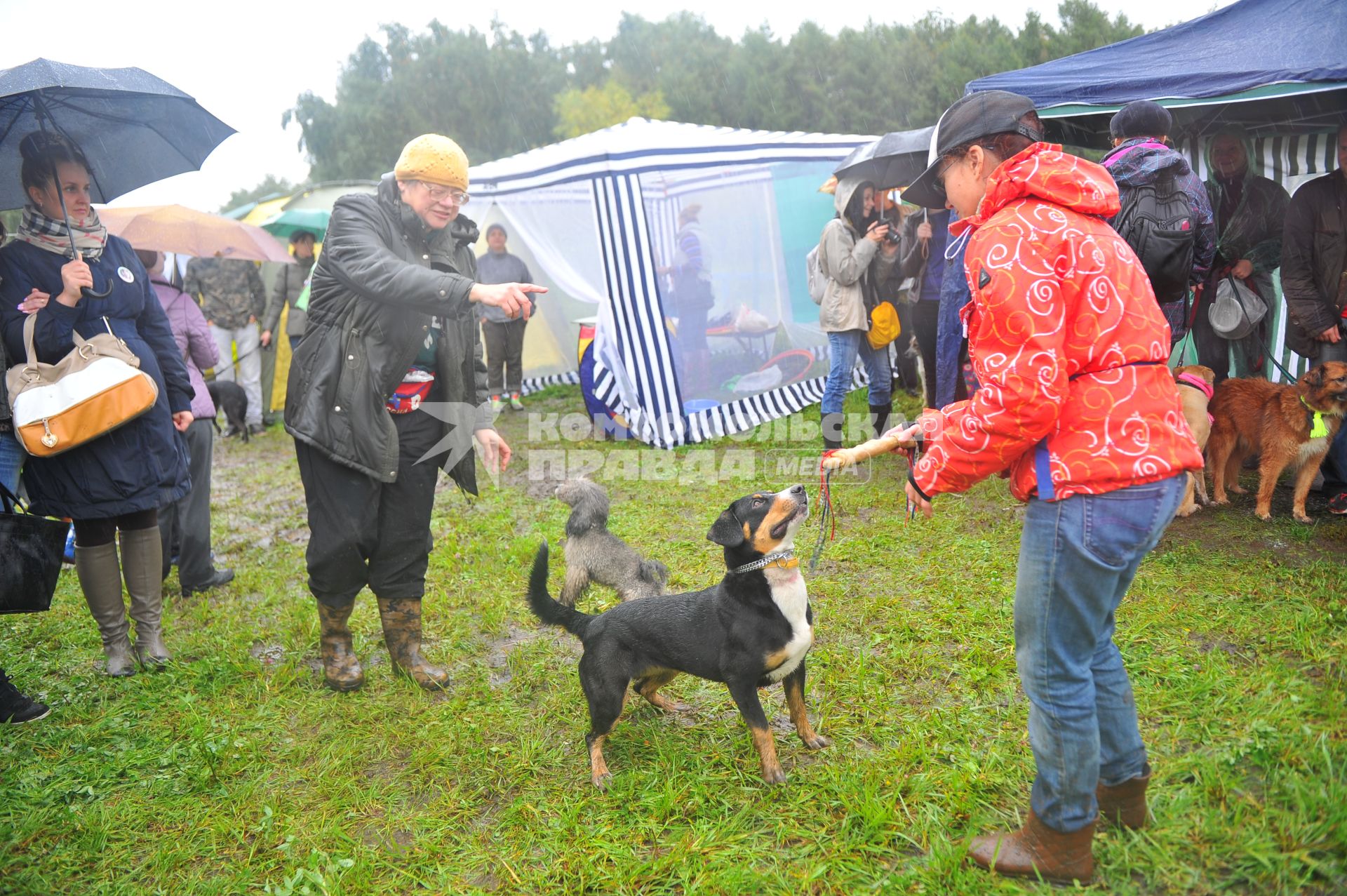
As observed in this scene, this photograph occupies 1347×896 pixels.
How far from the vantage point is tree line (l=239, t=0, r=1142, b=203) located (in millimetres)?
24453

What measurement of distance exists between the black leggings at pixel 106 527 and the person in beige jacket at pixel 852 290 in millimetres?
4452

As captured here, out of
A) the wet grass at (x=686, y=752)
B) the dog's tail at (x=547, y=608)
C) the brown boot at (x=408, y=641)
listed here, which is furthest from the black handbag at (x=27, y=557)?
the dog's tail at (x=547, y=608)

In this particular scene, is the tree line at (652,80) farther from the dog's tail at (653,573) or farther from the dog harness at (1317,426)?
the dog's tail at (653,573)

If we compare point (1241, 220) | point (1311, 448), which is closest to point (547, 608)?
point (1311, 448)

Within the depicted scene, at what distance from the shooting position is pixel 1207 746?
254cm

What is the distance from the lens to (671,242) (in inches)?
293

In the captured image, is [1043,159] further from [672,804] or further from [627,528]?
[627,528]

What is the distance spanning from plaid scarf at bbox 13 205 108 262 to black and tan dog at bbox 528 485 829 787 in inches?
100

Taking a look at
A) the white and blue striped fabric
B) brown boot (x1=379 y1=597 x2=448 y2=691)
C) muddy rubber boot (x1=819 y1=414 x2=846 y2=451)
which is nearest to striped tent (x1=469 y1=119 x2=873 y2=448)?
muddy rubber boot (x1=819 y1=414 x2=846 y2=451)

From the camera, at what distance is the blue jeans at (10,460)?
3.18 m

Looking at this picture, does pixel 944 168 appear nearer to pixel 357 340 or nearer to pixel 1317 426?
pixel 357 340

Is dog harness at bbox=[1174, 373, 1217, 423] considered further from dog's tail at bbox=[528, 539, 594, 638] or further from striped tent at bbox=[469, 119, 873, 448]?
striped tent at bbox=[469, 119, 873, 448]

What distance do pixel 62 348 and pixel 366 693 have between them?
71.8 inches

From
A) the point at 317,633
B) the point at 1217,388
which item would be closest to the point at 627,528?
the point at 317,633
